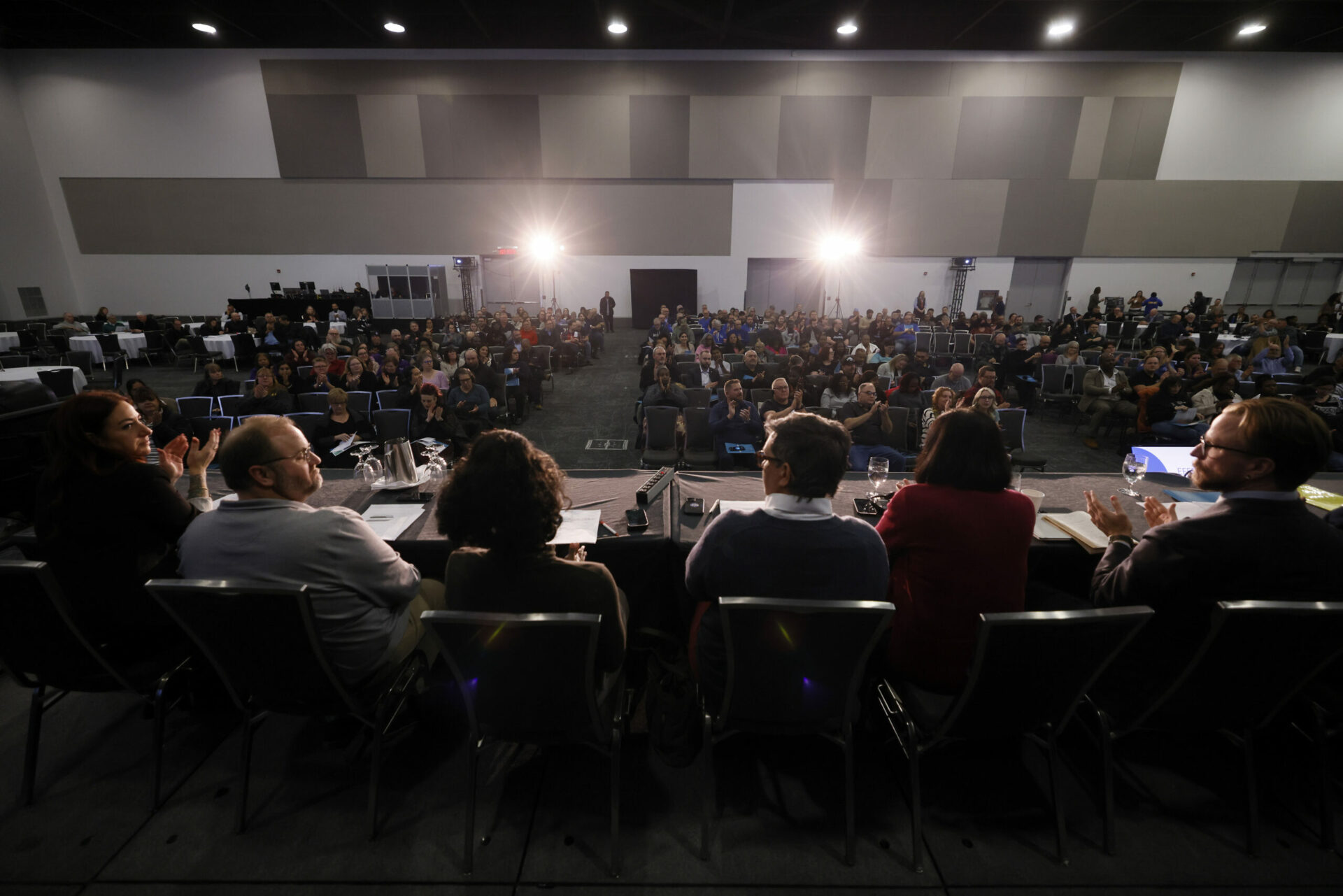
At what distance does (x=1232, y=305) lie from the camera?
15.9 metres

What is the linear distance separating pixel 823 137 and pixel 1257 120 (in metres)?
11.7

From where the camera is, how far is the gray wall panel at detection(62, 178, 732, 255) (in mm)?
14969

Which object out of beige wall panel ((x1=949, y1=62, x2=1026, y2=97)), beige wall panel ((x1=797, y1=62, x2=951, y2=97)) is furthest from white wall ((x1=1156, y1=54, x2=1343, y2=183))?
beige wall panel ((x1=797, y1=62, x2=951, y2=97))

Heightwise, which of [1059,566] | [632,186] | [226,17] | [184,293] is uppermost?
[226,17]

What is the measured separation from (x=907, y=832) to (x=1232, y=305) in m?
21.8

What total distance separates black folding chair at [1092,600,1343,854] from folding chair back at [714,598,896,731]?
90 cm

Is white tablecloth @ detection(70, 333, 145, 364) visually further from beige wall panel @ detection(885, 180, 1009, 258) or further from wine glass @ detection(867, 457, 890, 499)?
beige wall panel @ detection(885, 180, 1009, 258)

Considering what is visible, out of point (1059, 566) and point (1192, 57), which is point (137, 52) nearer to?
point (1059, 566)

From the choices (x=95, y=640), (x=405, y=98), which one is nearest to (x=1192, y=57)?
(x=405, y=98)

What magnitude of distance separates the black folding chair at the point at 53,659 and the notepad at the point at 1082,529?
3.47 metres

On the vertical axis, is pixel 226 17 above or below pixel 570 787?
above

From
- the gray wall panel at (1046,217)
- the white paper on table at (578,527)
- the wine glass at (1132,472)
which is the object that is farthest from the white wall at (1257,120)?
the white paper on table at (578,527)

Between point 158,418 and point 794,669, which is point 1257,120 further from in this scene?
point 158,418

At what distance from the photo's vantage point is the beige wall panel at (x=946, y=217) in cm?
1513
